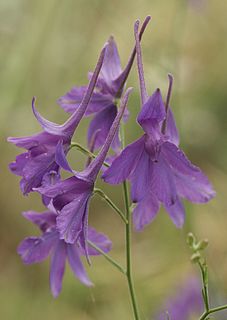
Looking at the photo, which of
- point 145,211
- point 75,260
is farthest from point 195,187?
point 75,260

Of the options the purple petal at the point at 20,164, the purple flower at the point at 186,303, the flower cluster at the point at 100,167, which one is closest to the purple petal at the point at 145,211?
the flower cluster at the point at 100,167

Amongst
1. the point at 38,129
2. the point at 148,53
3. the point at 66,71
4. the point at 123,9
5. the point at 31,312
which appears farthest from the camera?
the point at 123,9

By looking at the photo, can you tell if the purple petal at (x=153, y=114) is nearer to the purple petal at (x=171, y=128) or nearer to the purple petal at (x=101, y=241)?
the purple petal at (x=171, y=128)

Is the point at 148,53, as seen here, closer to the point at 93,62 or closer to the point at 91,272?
the point at 91,272

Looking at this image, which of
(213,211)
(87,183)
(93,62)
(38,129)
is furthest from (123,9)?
(87,183)

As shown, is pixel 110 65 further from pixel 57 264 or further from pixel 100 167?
pixel 57 264
